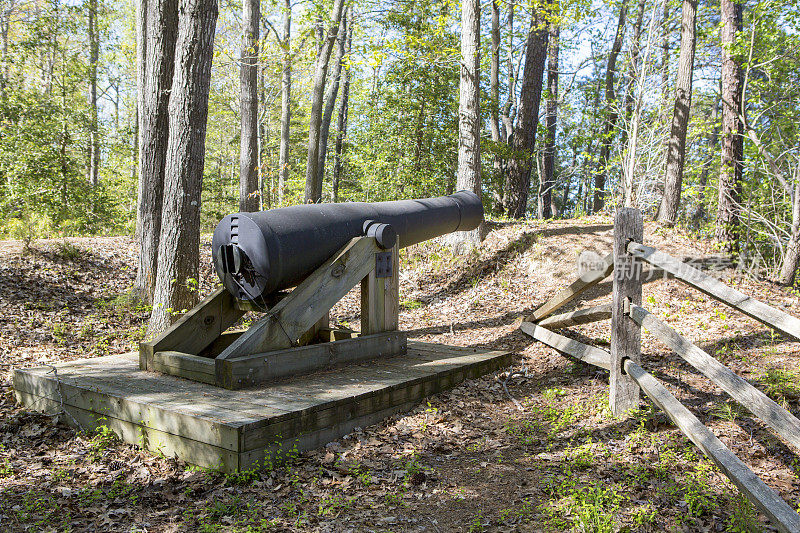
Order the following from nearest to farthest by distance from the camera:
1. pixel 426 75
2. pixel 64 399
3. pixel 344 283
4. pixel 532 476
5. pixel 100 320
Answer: pixel 532 476, pixel 64 399, pixel 344 283, pixel 100 320, pixel 426 75

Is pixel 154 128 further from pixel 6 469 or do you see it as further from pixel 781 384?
pixel 781 384

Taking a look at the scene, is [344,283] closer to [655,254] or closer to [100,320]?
[655,254]

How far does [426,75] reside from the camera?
12.8 m

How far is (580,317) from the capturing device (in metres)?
5.61

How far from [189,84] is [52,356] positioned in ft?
10.6

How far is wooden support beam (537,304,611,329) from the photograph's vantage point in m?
5.26

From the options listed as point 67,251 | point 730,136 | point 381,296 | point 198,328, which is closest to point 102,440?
point 198,328

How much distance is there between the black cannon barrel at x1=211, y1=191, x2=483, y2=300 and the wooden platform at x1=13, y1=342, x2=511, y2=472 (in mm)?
831

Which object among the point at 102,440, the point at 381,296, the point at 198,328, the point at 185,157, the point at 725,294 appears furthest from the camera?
the point at 185,157

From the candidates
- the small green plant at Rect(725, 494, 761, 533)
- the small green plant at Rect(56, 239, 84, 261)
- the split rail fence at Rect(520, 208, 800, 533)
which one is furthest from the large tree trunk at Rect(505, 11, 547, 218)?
the small green plant at Rect(725, 494, 761, 533)

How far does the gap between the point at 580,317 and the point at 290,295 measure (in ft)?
9.18

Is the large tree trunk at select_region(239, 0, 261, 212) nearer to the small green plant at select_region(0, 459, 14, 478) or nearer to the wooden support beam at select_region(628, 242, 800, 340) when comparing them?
the small green plant at select_region(0, 459, 14, 478)

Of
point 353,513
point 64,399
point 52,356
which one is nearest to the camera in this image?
point 353,513

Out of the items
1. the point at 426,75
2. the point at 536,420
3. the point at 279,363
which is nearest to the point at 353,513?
the point at 279,363
